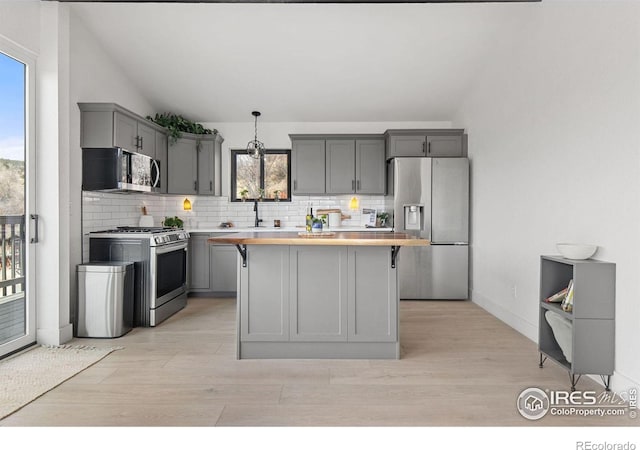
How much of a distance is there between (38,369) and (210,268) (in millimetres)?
2720

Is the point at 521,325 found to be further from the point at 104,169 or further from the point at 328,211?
the point at 104,169

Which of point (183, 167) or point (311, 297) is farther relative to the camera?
point (183, 167)

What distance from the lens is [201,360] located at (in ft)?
10.9

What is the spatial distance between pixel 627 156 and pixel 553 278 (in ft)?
3.31

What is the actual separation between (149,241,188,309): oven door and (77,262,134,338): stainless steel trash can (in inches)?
15.7

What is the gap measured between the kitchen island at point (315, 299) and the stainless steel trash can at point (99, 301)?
53.8 inches

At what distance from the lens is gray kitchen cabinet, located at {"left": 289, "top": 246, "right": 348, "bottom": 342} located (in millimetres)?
3395

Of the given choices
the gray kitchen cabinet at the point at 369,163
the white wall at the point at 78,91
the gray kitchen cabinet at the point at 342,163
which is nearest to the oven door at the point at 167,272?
the white wall at the point at 78,91

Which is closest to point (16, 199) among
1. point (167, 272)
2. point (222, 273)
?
point (167, 272)

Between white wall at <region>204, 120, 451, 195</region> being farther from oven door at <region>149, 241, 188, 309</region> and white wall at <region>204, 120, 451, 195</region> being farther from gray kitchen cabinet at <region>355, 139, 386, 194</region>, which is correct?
oven door at <region>149, 241, 188, 309</region>

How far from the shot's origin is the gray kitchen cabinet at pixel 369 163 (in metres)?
6.07

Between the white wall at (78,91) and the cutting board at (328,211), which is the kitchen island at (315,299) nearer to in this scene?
the white wall at (78,91)

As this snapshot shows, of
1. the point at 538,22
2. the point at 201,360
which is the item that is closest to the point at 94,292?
the point at 201,360

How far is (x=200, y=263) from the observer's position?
18.7 feet
